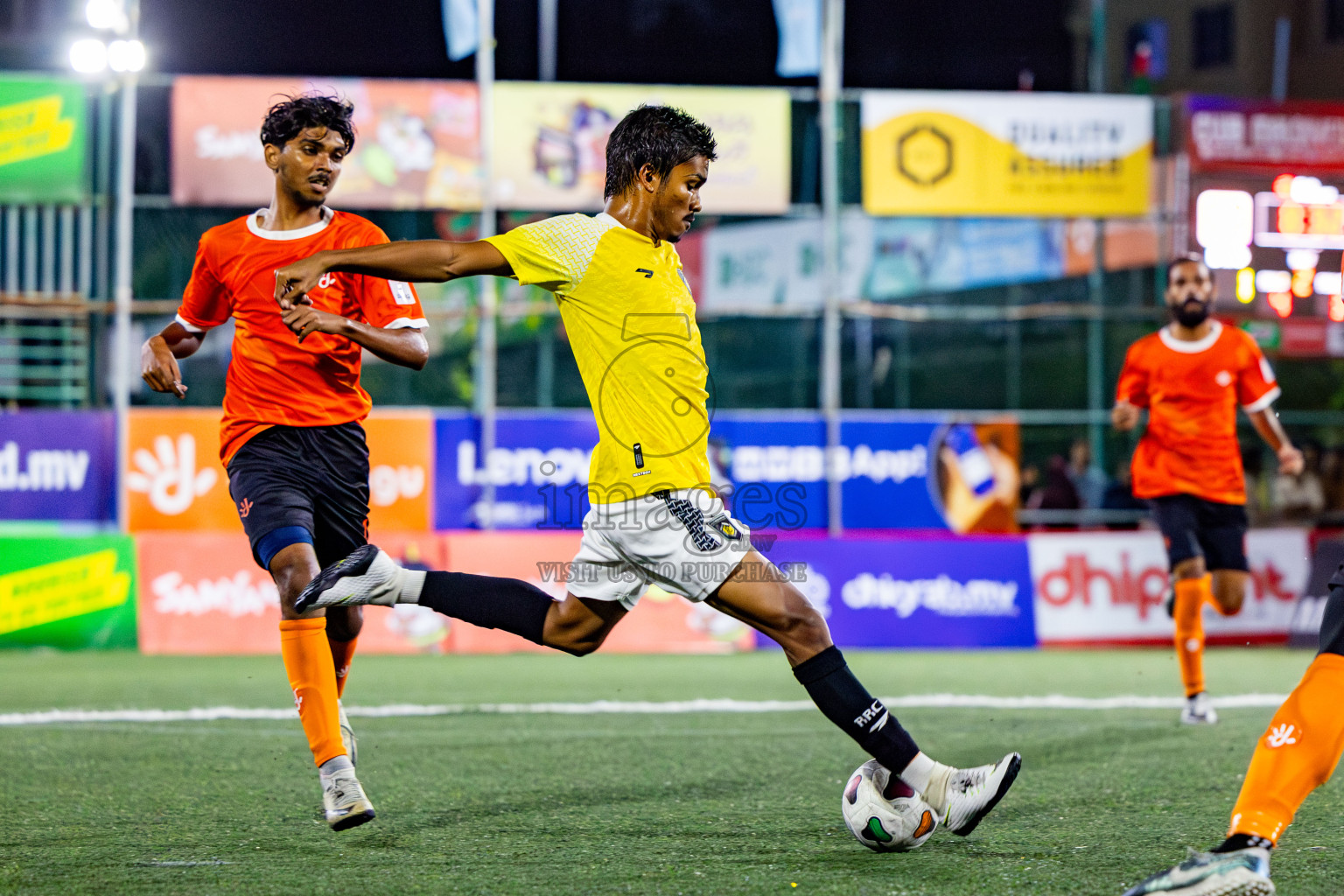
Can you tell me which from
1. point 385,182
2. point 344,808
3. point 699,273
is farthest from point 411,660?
point 699,273

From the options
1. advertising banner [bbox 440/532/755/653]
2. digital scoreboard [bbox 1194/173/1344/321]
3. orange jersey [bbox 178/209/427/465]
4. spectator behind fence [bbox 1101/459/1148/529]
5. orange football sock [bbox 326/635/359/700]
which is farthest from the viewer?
spectator behind fence [bbox 1101/459/1148/529]

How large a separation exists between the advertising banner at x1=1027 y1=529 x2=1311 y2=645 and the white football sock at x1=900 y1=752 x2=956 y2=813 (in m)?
9.43

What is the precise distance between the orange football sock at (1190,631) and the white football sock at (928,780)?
3.64 metres

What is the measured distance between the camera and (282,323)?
5.01m

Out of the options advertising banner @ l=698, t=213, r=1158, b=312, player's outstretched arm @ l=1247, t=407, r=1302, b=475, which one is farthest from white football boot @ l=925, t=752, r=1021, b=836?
advertising banner @ l=698, t=213, r=1158, b=312

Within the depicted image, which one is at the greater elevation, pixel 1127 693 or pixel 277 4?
pixel 277 4

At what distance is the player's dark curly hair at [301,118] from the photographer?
4.99m

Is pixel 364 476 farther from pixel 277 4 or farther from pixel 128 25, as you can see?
pixel 277 4

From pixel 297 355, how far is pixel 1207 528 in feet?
16.0

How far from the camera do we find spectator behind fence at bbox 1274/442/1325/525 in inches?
A: 687

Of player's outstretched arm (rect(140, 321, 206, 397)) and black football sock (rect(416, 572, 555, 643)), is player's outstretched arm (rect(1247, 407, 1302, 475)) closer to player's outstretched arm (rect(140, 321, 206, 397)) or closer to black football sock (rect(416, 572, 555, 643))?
black football sock (rect(416, 572, 555, 643))

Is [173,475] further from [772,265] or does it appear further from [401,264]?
[401,264]

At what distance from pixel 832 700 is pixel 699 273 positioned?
16444 mm

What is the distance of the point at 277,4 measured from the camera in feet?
82.0
